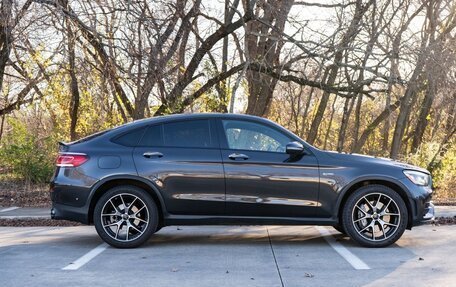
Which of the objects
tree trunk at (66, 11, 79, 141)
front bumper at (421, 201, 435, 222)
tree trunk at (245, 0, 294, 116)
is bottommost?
front bumper at (421, 201, 435, 222)

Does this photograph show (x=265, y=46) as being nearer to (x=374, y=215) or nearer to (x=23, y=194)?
(x=23, y=194)

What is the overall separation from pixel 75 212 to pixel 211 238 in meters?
1.95

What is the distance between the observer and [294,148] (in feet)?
25.4

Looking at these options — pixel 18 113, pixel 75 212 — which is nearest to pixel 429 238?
pixel 75 212

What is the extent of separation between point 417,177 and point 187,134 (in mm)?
2841

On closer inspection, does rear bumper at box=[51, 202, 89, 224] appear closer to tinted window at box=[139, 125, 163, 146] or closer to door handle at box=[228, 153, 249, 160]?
→ tinted window at box=[139, 125, 163, 146]

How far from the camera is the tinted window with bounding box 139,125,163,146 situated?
7.99 meters

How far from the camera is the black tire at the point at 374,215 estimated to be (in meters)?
7.80

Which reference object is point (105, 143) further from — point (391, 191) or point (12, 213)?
point (12, 213)

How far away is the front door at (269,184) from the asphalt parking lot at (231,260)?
19.0 inches

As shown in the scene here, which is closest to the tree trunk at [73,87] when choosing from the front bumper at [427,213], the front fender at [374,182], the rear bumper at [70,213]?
the rear bumper at [70,213]

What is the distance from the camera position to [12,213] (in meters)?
12.0

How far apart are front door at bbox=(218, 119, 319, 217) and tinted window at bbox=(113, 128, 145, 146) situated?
107 centimetres

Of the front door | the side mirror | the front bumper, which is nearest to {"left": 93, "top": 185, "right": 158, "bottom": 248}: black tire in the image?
the front door
